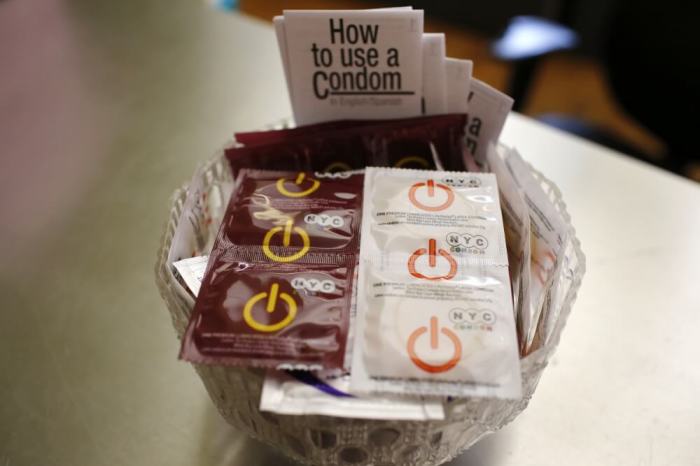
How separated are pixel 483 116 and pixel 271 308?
34cm

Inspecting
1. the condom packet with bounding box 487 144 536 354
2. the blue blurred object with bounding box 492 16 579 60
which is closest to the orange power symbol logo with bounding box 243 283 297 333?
the condom packet with bounding box 487 144 536 354

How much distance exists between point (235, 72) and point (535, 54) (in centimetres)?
57

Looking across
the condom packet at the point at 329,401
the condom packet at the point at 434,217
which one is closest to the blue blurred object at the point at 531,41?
the condom packet at the point at 434,217

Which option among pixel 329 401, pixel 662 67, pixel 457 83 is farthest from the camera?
pixel 662 67

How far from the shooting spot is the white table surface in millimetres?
618

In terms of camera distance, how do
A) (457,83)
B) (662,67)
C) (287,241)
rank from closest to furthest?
(287,241)
(457,83)
(662,67)

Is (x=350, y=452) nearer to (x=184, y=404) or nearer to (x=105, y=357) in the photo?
(x=184, y=404)

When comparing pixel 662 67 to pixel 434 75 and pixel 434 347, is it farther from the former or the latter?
pixel 434 347

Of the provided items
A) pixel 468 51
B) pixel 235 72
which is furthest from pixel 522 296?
pixel 468 51

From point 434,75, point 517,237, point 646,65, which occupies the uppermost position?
point 434,75

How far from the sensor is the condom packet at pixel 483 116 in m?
0.67

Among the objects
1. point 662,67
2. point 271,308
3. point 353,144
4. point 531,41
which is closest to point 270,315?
point 271,308

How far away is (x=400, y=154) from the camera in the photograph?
2.34 feet

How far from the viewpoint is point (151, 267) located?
78 centimetres
